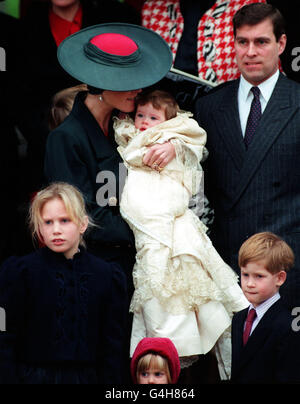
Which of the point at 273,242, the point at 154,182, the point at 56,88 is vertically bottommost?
the point at 273,242

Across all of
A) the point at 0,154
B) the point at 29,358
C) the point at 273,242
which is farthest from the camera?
the point at 0,154

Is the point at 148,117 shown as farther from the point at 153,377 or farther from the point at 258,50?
the point at 153,377

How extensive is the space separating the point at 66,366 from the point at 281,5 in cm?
303

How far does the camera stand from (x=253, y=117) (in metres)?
5.73

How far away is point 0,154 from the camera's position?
6.29 m

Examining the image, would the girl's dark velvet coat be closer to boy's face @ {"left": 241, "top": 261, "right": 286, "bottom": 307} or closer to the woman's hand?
boy's face @ {"left": 241, "top": 261, "right": 286, "bottom": 307}

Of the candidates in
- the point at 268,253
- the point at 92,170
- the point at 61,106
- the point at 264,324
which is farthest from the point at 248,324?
the point at 61,106

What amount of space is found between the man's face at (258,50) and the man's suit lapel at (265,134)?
0.61 ft

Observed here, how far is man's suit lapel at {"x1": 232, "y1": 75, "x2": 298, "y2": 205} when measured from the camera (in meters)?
5.57

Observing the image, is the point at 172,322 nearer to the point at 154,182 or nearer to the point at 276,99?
the point at 154,182

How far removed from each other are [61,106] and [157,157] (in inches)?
30.7

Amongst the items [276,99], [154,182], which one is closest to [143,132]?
[154,182]

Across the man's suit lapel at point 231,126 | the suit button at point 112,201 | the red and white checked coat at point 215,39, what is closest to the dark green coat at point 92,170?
the suit button at point 112,201

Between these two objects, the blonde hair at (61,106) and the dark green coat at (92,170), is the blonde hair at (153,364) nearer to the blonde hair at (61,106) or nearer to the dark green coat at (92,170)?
the dark green coat at (92,170)
